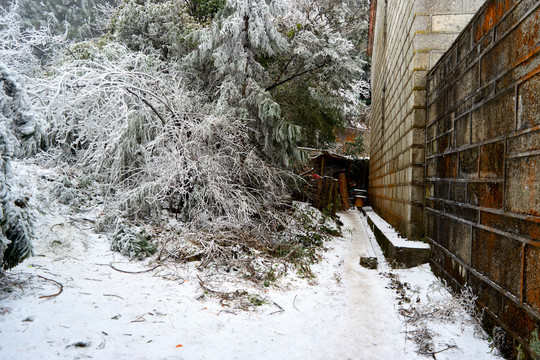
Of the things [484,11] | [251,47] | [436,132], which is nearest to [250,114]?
[251,47]

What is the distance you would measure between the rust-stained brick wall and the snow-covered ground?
430 millimetres

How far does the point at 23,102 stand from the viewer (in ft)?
7.80

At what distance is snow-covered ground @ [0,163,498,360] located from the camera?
227 cm

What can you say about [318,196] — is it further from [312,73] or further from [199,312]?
[199,312]

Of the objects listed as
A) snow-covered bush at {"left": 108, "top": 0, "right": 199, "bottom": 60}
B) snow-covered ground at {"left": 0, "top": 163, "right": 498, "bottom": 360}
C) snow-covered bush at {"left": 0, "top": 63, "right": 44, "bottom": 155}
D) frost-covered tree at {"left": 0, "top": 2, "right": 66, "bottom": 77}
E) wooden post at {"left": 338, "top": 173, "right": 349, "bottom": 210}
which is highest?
snow-covered bush at {"left": 108, "top": 0, "right": 199, "bottom": 60}

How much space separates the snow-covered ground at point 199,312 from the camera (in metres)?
2.27

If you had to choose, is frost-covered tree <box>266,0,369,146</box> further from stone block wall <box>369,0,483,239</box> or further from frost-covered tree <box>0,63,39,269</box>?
frost-covered tree <box>0,63,39,269</box>

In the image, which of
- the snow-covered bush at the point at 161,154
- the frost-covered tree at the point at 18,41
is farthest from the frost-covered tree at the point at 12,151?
the snow-covered bush at the point at 161,154

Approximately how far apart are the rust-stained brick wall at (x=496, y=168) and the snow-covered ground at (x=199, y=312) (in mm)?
430

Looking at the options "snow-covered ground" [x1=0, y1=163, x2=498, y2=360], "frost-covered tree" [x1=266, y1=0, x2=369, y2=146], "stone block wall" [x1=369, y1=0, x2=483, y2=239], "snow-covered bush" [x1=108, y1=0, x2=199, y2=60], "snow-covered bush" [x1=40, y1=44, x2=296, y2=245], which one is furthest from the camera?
"frost-covered tree" [x1=266, y1=0, x2=369, y2=146]

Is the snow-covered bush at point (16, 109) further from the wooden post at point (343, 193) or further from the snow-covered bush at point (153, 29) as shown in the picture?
the wooden post at point (343, 193)

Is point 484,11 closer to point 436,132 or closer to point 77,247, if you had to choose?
point 436,132

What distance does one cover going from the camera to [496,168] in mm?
2344

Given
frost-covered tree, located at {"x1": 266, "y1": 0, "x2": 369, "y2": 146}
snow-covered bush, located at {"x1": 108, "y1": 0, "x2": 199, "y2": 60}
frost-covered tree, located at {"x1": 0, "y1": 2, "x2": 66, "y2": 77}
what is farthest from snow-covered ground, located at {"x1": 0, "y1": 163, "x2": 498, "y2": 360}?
snow-covered bush, located at {"x1": 108, "y1": 0, "x2": 199, "y2": 60}
